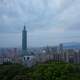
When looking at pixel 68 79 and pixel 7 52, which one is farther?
pixel 7 52

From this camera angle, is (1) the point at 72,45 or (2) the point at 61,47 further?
(1) the point at 72,45

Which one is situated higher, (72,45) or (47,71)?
(72,45)

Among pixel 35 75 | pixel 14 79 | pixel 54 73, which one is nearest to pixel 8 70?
pixel 14 79

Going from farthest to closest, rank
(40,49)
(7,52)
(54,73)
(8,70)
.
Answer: (40,49) → (7,52) → (8,70) → (54,73)

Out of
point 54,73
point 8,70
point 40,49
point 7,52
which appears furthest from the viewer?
point 40,49

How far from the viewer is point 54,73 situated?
25.6ft

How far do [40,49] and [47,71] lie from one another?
30.3 meters

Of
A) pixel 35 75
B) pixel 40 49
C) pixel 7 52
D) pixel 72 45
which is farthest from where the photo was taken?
pixel 72 45

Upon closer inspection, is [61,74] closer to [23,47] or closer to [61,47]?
[23,47]

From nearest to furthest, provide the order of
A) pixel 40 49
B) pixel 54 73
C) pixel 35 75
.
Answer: pixel 54 73 < pixel 35 75 < pixel 40 49

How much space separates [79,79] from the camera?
8109mm

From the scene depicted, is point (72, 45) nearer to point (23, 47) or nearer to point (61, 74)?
point (23, 47)

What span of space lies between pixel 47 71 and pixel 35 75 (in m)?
0.54

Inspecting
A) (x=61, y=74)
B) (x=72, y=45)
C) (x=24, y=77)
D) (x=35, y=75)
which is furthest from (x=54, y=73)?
(x=72, y=45)
